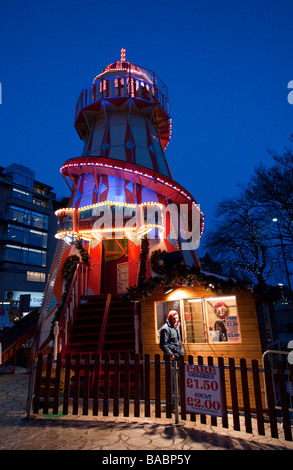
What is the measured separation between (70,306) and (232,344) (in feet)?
23.1

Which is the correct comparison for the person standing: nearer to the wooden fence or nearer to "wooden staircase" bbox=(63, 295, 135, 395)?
the wooden fence

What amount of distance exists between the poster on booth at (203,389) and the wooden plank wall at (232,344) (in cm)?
183

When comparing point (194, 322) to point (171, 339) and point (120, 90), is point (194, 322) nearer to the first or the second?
point (171, 339)

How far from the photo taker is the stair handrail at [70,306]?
963cm

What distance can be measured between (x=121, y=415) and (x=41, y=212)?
44.9 m

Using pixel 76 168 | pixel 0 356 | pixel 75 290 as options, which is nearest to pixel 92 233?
pixel 75 290

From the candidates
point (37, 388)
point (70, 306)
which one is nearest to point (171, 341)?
point (37, 388)

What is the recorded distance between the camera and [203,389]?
5.31 meters

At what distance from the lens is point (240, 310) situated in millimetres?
7285

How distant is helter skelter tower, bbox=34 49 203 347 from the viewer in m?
15.0

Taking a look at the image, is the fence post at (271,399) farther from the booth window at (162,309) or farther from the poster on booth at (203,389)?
the booth window at (162,309)

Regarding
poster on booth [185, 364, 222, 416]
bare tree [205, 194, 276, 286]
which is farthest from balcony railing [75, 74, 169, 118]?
poster on booth [185, 364, 222, 416]

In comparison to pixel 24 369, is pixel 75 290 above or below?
above
